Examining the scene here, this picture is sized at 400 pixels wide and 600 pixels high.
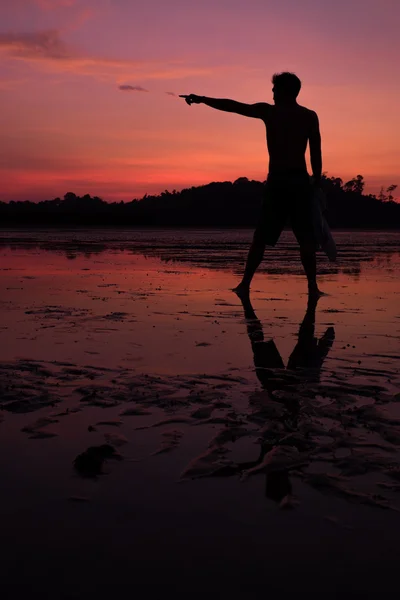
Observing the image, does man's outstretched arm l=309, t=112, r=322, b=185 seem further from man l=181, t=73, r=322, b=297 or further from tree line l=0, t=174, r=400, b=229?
tree line l=0, t=174, r=400, b=229

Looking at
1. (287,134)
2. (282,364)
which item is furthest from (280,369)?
(287,134)

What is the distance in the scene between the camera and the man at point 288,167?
800cm

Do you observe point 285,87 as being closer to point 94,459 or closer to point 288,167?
point 288,167

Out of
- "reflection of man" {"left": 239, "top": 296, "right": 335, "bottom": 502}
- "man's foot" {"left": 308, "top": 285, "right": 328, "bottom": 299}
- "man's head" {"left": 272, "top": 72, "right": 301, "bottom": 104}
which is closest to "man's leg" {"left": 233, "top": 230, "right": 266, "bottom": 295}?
"man's foot" {"left": 308, "top": 285, "right": 328, "bottom": 299}

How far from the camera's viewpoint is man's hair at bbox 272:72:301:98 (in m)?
7.91

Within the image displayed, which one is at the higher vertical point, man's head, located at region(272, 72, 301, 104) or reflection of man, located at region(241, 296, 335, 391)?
man's head, located at region(272, 72, 301, 104)

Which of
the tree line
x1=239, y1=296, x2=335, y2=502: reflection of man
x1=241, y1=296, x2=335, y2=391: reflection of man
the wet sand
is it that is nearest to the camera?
the wet sand

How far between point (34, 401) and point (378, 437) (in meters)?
1.67

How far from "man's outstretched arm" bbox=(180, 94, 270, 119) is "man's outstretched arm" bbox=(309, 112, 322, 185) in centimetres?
65

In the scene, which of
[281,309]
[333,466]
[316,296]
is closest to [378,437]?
[333,466]

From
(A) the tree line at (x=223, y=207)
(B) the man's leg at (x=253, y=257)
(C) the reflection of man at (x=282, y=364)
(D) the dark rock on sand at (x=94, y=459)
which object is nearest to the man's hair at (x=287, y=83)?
(B) the man's leg at (x=253, y=257)

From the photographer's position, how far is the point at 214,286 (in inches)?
376

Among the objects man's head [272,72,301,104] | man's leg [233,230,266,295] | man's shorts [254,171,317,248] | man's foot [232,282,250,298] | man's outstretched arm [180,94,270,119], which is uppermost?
man's head [272,72,301,104]

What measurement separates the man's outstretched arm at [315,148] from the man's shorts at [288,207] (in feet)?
0.86
